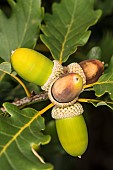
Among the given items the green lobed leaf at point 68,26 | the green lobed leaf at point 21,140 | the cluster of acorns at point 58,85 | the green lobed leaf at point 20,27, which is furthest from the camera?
the green lobed leaf at point 20,27

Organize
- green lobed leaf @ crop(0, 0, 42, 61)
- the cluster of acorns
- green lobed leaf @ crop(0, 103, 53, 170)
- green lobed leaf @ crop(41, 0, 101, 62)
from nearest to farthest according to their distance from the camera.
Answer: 1. green lobed leaf @ crop(0, 103, 53, 170)
2. the cluster of acorns
3. green lobed leaf @ crop(41, 0, 101, 62)
4. green lobed leaf @ crop(0, 0, 42, 61)

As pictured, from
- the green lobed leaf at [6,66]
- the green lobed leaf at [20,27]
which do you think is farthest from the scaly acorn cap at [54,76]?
the green lobed leaf at [20,27]

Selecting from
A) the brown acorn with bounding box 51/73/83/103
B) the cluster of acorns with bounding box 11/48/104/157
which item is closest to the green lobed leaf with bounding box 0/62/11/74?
the cluster of acorns with bounding box 11/48/104/157

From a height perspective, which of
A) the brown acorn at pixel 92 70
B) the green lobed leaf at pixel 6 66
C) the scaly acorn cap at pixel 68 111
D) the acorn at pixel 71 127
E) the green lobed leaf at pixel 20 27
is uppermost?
the green lobed leaf at pixel 20 27

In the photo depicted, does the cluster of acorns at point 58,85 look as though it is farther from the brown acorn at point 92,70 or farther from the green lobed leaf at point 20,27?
the green lobed leaf at point 20,27

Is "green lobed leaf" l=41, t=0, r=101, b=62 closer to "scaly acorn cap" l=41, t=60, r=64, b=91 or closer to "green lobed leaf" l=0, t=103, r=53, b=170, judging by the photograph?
"scaly acorn cap" l=41, t=60, r=64, b=91

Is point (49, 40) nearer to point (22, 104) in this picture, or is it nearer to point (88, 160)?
point (22, 104)
